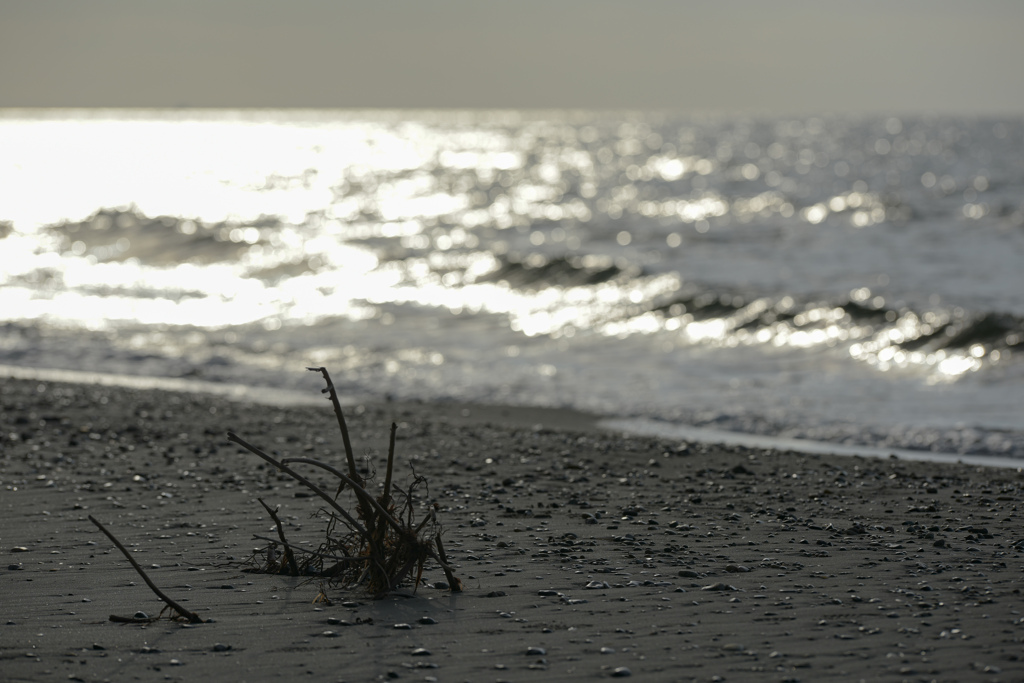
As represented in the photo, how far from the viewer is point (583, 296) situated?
72.1 ft

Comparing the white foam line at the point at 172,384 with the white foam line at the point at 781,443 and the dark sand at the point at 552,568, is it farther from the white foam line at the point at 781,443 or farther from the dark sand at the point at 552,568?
the white foam line at the point at 781,443

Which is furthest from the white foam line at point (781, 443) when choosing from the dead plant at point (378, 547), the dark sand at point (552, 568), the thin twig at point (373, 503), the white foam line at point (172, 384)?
the thin twig at point (373, 503)

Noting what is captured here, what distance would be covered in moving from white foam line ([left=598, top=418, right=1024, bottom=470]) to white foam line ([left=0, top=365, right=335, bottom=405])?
12.3ft

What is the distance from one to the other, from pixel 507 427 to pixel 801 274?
14.4m

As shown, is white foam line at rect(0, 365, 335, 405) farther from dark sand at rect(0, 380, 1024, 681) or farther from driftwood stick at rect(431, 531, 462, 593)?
driftwood stick at rect(431, 531, 462, 593)

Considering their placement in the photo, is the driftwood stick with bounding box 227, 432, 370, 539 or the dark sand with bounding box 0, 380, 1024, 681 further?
the driftwood stick with bounding box 227, 432, 370, 539

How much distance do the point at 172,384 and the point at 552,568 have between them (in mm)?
9378

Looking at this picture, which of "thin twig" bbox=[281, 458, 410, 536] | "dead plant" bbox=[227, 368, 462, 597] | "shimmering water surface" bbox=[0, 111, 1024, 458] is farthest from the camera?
"shimmering water surface" bbox=[0, 111, 1024, 458]

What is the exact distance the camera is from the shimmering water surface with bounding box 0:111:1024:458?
1330 centimetres

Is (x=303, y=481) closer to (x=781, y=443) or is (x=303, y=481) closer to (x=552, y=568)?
(x=552, y=568)

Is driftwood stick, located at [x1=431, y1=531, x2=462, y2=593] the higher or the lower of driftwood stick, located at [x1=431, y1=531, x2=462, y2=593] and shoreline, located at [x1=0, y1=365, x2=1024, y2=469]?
the lower

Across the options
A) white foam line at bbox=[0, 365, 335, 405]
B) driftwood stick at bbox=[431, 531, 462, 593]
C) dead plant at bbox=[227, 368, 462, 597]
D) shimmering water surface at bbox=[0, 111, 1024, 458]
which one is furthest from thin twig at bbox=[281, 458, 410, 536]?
white foam line at bbox=[0, 365, 335, 405]

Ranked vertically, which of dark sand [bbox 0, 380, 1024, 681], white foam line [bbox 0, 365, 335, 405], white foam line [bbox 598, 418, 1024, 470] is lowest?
dark sand [bbox 0, 380, 1024, 681]

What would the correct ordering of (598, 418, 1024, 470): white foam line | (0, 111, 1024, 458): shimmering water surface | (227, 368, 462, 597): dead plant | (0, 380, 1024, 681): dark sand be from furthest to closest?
(0, 111, 1024, 458): shimmering water surface, (598, 418, 1024, 470): white foam line, (227, 368, 462, 597): dead plant, (0, 380, 1024, 681): dark sand
